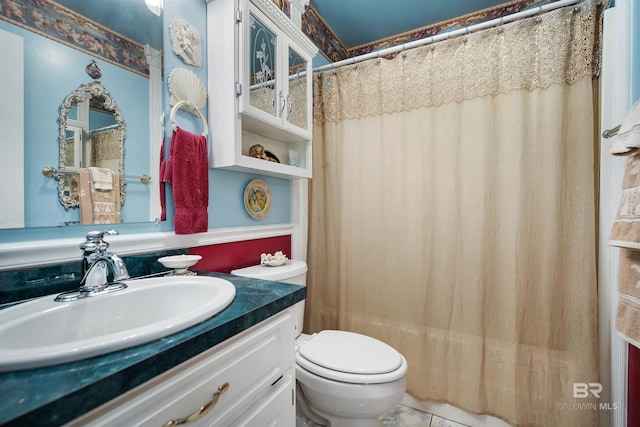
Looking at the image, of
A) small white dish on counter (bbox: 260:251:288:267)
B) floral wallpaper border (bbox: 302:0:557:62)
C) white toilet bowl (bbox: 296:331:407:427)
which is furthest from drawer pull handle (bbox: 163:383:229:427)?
floral wallpaper border (bbox: 302:0:557:62)

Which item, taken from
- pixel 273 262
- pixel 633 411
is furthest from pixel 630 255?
pixel 273 262

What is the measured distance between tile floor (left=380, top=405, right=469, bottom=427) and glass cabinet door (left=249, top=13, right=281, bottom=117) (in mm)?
1732

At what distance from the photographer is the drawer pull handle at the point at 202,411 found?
529 mm

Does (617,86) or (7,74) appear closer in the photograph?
(7,74)

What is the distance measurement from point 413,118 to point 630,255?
108cm

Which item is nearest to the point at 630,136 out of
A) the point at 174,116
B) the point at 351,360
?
the point at 351,360

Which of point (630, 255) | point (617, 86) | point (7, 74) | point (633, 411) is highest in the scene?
point (617, 86)

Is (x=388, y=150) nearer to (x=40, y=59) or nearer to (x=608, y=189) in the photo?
(x=608, y=189)

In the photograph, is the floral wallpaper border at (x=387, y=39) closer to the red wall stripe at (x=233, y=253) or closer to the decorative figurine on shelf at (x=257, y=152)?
the decorative figurine on shelf at (x=257, y=152)

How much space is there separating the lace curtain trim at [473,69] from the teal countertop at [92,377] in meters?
1.51

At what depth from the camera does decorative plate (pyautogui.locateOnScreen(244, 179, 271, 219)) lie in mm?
1476

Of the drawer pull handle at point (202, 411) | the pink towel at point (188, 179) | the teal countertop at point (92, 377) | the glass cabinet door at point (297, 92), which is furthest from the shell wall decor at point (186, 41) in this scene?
the drawer pull handle at point (202, 411)

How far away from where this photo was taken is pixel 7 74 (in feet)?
2.33

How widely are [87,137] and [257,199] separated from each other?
2.60 ft
